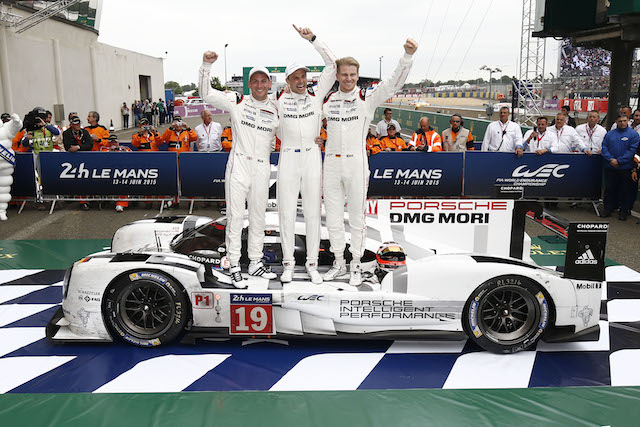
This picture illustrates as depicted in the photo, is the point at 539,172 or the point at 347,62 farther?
the point at 539,172

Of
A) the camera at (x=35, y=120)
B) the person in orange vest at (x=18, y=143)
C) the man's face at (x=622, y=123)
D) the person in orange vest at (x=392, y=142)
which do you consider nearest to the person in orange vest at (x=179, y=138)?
the camera at (x=35, y=120)

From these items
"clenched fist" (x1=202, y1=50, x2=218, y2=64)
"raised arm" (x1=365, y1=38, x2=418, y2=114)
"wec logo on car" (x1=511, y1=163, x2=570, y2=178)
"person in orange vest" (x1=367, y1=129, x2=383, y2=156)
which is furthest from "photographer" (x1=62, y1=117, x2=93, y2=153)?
"wec logo on car" (x1=511, y1=163, x2=570, y2=178)

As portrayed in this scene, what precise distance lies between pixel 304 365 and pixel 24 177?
26.3 feet

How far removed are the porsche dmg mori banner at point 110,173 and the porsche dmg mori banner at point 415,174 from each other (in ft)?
12.1

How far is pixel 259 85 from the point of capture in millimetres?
4734

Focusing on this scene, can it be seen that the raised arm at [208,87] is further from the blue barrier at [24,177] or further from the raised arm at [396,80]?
the blue barrier at [24,177]

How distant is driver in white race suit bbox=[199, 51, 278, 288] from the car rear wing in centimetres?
237

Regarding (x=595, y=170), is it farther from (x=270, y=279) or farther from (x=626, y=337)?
(x=270, y=279)

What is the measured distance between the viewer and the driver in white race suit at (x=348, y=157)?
4.73 m

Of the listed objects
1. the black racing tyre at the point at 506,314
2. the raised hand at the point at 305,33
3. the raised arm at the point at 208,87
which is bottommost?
the black racing tyre at the point at 506,314

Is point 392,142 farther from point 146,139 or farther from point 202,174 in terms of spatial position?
point 146,139

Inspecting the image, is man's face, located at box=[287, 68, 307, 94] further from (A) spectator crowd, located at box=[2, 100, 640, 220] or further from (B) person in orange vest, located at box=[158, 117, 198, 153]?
(B) person in orange vest, located at box=[158, 117, 198, 153]

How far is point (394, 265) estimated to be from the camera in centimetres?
454

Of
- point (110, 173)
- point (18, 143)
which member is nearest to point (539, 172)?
point (110, 173)
